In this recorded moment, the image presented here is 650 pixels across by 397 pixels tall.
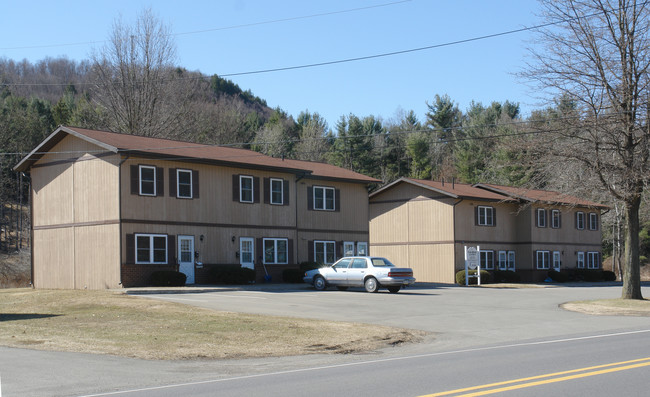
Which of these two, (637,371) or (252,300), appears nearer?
(637,371)

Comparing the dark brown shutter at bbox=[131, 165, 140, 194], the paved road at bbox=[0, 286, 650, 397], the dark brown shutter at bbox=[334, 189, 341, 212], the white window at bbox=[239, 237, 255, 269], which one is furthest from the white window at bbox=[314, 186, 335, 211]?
the dark brown shutter at bbox=[131, 165, 140, 194]

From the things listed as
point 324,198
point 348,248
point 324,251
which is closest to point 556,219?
point 348,248

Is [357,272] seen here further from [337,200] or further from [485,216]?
[485,216]

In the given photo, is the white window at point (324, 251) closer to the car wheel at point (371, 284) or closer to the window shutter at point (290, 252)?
the window shutter at point (290, 252)

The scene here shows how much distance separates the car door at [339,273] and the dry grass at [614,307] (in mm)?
9677

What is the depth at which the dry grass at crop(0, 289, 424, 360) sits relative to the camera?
15.6 metres

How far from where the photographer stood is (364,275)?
32.1 m

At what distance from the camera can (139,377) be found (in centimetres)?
1197

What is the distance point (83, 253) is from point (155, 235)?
3.51 meters

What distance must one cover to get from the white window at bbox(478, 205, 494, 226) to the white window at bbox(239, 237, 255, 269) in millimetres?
19245

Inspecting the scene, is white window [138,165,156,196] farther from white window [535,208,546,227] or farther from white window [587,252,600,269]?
white window [587,252,600,269]

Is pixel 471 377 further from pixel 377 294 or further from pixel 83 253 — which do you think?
pixel 83 253

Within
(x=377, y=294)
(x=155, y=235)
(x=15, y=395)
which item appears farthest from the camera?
(x=155, y=235)

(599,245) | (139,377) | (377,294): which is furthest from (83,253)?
(599,245)
